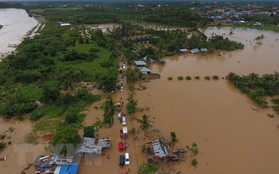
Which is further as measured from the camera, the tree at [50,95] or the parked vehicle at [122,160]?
the tree at [50,95]

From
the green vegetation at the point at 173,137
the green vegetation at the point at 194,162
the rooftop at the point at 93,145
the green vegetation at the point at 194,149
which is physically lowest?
the green vegetation at the point at 194,162

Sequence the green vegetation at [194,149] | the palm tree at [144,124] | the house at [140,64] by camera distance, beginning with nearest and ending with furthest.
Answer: the green vegetation at [194,149] < the palm tree at [144,124] < the house at [140,64]

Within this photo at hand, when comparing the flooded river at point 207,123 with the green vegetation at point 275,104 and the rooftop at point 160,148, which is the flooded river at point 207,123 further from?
the rooftop at point 160,148

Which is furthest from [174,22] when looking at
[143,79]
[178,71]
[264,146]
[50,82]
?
[264,146]

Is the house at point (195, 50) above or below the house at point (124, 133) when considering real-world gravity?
above

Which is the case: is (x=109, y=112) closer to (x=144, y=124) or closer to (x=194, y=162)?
(x=144, y=124)

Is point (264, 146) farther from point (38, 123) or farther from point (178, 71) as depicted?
point (38, 123)

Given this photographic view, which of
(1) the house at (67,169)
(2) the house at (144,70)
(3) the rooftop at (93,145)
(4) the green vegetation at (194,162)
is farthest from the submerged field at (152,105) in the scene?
(2) the house at (144,70)
